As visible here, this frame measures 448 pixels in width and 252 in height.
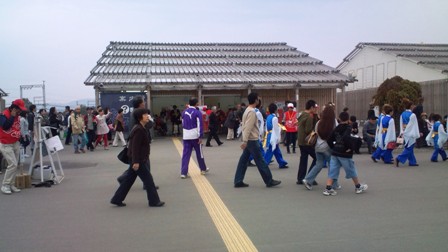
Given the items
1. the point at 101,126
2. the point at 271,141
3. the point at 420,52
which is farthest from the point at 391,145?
the point at 420,52

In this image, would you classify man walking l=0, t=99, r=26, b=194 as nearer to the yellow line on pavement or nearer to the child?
the yellow line on pavement

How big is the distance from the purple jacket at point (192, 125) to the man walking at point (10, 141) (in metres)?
3.56

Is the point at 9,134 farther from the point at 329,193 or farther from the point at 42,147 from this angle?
the point at 329,193

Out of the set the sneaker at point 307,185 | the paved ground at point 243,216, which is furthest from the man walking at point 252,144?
the sneaker at point 307,185

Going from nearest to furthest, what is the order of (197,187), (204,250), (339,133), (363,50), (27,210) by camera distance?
(204,250)
(27,210)
(339,133)
(197,187)
(363,50)

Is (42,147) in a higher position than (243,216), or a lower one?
higher

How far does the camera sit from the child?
7.10 m

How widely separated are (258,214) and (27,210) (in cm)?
394

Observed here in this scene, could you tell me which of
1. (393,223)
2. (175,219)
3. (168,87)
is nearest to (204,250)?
(175,219)

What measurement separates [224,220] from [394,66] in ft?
76.3

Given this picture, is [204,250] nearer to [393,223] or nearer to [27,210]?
[393,223]

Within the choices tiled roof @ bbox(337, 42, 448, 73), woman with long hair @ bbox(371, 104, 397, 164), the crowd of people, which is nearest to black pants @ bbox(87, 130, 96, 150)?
the crowd of people

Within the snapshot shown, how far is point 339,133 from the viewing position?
7195 mm

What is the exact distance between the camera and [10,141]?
26.2ft
